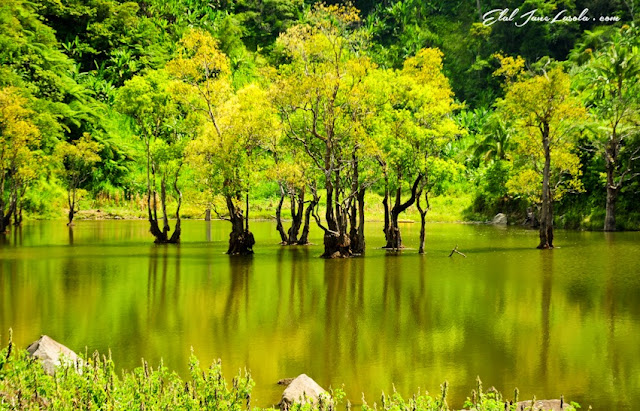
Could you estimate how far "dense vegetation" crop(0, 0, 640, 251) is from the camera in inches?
1732

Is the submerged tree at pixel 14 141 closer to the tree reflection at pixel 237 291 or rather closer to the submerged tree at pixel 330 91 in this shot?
the tree reflection at pixel 237 291

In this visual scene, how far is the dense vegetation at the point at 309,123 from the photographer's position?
144 ft

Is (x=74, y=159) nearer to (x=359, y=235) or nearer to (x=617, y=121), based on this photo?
(x=359, y=235)

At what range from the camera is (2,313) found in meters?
24.5

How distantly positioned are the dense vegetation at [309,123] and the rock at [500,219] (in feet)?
7.16

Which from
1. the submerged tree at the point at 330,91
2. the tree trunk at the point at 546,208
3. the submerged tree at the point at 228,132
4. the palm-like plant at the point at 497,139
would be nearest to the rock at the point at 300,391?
the submerged tree at the point at 330,91

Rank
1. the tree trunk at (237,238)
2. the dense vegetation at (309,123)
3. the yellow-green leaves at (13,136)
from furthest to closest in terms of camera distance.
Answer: the yellow-green leaves at (13,136), the tree trunk at (237,238), the dense vegetation at (309,123)

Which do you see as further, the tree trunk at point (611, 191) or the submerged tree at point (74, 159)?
the submerged tree at point (74, 159)

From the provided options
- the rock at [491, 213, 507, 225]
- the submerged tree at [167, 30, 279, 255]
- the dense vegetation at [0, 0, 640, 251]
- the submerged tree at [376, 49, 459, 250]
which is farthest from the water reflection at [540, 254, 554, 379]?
the rock at [491, 213, 507, 225]

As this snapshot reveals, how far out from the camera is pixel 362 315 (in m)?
24.5

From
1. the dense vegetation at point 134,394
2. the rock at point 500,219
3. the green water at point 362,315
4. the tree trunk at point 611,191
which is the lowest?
the green water at point 362,315

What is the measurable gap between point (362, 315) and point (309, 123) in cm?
2356

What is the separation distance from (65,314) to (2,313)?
2158mm

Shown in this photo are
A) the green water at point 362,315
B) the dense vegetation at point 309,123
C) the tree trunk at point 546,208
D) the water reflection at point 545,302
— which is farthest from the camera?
the tree trunk at point 546,208
